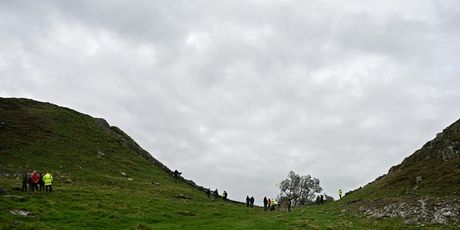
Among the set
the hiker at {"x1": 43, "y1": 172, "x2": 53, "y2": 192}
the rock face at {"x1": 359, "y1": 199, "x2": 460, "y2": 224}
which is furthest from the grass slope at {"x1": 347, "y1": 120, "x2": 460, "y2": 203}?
the hiker at {"x1": 43, "y1": 172, "x2": 53, "y2": 192}

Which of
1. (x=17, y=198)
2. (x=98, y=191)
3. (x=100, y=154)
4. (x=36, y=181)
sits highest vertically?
(x=100, y=154)

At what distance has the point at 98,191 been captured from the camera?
196 ft

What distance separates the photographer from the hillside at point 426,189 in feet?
163

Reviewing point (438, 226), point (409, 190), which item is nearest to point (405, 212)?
point (438, 226)

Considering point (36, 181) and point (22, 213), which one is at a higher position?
point (36, 181)

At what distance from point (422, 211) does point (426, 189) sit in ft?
30.9

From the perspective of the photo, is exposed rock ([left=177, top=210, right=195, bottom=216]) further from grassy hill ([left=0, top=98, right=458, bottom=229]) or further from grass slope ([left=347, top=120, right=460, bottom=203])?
grass slope ([left=347, top=120, right=460, bottom=203])

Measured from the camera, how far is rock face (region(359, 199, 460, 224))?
4707 cm

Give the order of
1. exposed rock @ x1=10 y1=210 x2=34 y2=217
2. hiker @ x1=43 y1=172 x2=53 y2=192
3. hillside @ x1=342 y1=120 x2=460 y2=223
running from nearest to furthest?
exposed rock @ x1=10 y1=210 x2=34 y2=217 < hillside @ x1=342 y1=120 x2=460 y2=223 < hiker @ x1=43 y1=172 x2=53 y2=192

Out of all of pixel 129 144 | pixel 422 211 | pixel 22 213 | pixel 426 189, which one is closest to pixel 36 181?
pixel 22 213

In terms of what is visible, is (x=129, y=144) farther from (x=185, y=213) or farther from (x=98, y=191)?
(x=185, y=213)

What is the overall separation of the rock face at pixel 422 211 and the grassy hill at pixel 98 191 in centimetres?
179

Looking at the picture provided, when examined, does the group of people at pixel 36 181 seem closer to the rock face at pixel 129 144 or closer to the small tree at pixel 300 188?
the rock face at pixel 129 144

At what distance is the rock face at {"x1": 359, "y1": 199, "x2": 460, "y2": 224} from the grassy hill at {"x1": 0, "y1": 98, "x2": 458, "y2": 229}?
1787 millimetres
